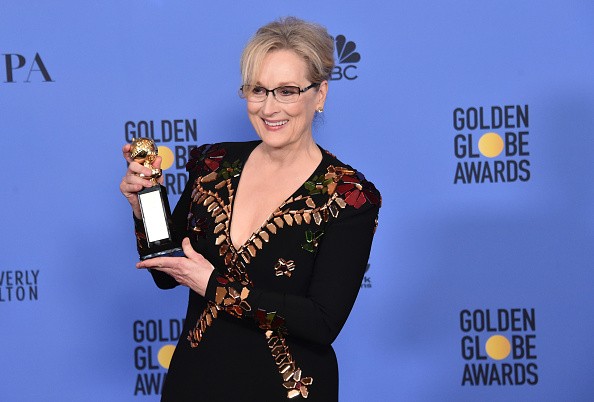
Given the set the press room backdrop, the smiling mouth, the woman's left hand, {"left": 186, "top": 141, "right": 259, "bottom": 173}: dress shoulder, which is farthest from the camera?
the press room backdrop

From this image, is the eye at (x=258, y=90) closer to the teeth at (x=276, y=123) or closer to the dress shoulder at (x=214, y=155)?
the teeth at (x=276, y=123)

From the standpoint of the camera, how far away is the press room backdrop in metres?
2.54

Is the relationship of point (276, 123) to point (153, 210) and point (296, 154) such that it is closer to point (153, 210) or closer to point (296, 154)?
point (296, 154)

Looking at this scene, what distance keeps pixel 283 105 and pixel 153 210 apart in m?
0.34

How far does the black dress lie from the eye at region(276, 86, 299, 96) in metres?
0.17

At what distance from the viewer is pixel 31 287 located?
259 centimetres

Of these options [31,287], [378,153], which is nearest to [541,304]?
[378,153]

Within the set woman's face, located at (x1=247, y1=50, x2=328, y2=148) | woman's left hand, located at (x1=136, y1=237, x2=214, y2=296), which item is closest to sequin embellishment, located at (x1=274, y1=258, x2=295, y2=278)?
woman's left hand, located at (x1=136, y1=237, x2=214, y2=296)

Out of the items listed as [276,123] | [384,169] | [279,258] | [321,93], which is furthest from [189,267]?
[384,169]

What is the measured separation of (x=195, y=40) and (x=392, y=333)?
109 cm

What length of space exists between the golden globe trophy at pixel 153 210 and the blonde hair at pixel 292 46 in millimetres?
251

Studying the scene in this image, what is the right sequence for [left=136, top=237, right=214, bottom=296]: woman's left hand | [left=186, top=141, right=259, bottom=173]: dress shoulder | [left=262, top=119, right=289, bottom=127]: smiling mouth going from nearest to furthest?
1. [left=136, top=237, right=214, bottom=296]: woman's left hand
2. [left=262, top=119, right=289, bottom=127]: smiling mouth
3. [left=186, top=141, right=259, bottom=173]: dress shoulder

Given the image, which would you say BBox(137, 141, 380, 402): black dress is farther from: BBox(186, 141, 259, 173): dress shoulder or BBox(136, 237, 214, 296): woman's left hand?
BBox(186, 141, 259, 173): dress shoulder

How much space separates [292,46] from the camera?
1.64 m
